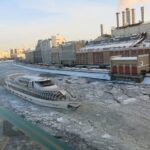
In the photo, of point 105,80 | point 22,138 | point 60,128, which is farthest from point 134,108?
point 105,80

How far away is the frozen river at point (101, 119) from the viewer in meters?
16.6

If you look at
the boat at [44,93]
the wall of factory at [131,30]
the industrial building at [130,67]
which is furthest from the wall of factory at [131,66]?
the wall of factory at [131,30]

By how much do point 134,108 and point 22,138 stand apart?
33.8 ft

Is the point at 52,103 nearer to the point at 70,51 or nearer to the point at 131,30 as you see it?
the point at 70,51

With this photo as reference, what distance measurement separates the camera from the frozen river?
16562mm

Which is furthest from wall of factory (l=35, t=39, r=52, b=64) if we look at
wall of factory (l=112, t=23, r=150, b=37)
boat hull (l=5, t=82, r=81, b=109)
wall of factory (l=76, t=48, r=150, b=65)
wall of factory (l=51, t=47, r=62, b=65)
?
boat hull (l=5, t=82, r=81, b=109)

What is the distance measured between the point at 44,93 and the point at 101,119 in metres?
7.73

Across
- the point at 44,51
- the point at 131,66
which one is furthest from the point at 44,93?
the point at 44,51

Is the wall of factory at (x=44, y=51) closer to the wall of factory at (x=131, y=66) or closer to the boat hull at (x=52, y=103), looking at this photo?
the wall of factory at (x=131, y=66)

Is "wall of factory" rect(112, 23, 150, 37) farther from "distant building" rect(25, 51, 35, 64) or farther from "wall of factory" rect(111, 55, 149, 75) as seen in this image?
"distant building" rect(25, 51, 35, 64)

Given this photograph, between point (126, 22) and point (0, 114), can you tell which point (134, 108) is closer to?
point (0, 114)

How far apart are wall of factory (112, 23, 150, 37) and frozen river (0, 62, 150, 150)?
121ft

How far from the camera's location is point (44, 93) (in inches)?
1045

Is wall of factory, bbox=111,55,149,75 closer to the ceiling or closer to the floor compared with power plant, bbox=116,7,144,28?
closer to the floor
